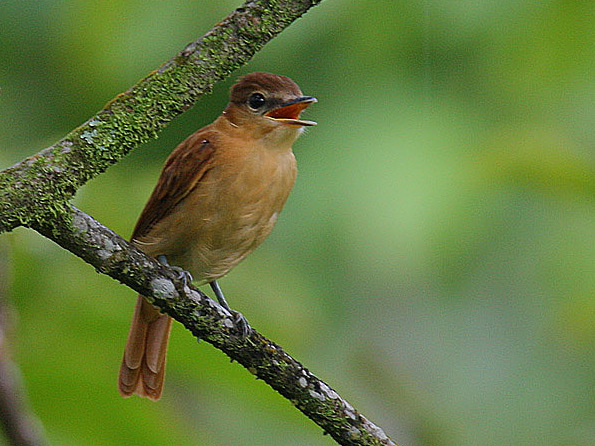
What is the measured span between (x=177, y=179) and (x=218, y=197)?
0.13 m

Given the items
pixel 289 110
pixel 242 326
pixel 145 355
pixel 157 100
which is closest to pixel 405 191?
pixel 289 110

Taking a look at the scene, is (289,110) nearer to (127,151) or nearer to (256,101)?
(256,101)

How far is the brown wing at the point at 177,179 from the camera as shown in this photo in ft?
9.02

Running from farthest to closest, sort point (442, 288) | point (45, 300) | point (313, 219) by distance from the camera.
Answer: point (442, 288)
point (313, 219)
point (45, 300)

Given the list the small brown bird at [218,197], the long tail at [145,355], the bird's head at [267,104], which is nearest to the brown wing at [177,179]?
the small brown bird at [218,197]

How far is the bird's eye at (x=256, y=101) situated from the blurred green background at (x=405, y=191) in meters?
0.45

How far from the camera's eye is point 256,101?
3029 millimetres

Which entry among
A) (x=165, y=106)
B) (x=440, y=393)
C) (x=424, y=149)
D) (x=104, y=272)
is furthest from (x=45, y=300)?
(x=440, y=393)

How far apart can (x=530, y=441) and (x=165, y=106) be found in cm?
483

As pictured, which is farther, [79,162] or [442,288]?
[442,288]

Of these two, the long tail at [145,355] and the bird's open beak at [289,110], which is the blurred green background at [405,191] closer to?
the long tail at [145,355]

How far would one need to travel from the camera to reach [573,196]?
440cm

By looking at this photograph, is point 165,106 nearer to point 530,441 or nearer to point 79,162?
point 79,162

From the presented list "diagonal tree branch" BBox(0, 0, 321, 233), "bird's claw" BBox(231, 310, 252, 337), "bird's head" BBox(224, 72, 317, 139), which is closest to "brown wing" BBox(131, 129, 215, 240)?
"bird's head" BBox(224, 72, 317, 139)
